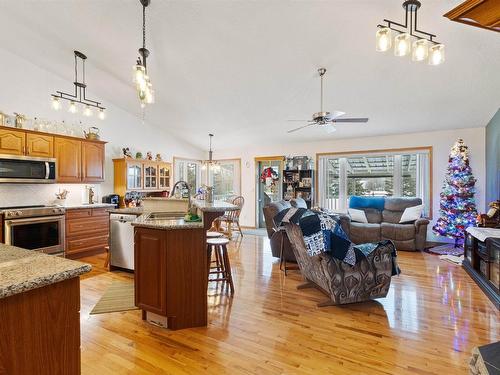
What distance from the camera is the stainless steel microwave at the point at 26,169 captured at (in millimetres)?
3896

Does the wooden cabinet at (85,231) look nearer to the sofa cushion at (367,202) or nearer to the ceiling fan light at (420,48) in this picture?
→ the ceiling fan light at (420,48)

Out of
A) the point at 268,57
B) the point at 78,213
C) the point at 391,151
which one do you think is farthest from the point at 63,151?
the point at 391,151

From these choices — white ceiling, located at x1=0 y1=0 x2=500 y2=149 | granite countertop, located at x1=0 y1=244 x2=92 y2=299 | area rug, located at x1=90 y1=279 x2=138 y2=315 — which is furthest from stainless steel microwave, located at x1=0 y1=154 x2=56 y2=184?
granite countertop, located at x1=0 y1=244 x2=92 y2=299

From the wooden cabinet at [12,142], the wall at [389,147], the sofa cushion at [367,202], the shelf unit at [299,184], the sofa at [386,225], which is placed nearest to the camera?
the wooden cabinet at [12,142]

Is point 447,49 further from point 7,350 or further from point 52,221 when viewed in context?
point 52,221

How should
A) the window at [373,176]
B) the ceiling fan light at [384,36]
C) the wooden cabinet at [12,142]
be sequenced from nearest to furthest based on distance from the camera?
the ceiling fan light at [384,36] < the wooden cabinet at [12,142] < the window at [373,176]

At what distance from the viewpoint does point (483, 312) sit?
268 centimetres

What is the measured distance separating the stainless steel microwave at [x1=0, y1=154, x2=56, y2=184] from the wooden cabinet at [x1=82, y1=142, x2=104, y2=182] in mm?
576

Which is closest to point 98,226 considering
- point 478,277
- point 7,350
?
point 7,350

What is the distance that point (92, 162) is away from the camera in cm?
507

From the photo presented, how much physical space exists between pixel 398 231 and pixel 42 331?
5.71m

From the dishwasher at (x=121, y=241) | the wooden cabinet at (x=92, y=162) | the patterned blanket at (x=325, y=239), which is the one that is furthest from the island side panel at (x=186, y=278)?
the wooden cabinet at (x=92, y=162)

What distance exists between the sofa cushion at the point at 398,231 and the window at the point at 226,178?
4.13 meters

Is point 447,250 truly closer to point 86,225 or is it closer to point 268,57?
point 268,57
